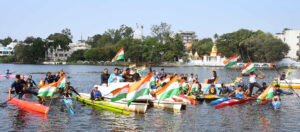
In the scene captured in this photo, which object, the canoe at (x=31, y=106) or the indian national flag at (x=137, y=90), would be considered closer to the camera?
the indian national flag at (x=137, y=90)

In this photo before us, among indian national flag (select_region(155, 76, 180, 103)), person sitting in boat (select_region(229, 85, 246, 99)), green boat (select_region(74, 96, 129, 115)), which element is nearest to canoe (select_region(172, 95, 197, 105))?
person sitting in boat (select_region(229, 85, 246, 99))

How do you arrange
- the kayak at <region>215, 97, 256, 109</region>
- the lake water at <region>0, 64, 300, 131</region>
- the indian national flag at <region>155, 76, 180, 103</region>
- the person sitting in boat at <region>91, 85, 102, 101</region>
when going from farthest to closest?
the kayak at <region>215, 97, 256, 109</region>
the person sitting in boat at <region>91, 85, 102, 101</region>
the indian national flag at <region>155, 76, 180, 103</region>
the lake water at <region>0, 64, 300, 131</region>

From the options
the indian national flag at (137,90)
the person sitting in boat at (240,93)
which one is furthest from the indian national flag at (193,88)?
the indian national flag at (137,90)

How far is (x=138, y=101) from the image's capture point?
70.9ft

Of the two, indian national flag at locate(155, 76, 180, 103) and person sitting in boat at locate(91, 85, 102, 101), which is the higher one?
indian national flag at locate(155, 76, 180, 103)

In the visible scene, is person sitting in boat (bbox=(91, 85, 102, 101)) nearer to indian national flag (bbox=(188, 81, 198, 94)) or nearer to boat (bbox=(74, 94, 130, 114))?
boat (bbox=(74, 94, 130, 114))

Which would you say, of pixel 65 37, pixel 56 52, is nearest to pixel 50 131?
pixel 56 52

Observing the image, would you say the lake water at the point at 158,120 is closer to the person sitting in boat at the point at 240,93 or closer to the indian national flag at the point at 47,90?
the indian national flag at the point at 47,90

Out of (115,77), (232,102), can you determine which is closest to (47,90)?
(115,77)

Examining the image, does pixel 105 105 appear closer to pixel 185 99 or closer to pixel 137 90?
pixel 137 90

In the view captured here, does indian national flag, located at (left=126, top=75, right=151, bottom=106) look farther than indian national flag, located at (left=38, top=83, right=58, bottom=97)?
No

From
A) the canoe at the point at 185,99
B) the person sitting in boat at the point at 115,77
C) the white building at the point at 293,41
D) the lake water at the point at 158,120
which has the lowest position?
the lake water at the point at 158,120

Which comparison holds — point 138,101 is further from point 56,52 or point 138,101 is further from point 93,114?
point 56,52

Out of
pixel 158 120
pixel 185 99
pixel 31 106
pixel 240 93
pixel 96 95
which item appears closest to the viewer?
pixel 158 120
